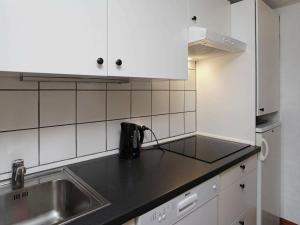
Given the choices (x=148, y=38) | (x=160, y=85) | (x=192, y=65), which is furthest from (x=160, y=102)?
(x=148, y=38)

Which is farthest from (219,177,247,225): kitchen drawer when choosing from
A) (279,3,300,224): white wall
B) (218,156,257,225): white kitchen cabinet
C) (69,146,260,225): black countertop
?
(279,3,300,224): white wall

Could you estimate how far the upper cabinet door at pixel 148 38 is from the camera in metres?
0.96

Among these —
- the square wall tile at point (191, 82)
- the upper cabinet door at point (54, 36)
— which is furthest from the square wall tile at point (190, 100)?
the upper cabinet door at point (54, 36)

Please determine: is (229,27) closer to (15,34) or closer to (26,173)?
(15,34)

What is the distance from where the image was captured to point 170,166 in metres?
1.21

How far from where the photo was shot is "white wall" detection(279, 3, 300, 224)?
1.92m

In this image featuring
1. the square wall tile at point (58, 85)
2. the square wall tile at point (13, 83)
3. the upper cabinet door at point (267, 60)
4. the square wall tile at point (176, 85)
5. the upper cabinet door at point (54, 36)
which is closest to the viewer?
the upper cabinet door at point (54, 36)

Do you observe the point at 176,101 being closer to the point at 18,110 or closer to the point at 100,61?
the point at 100,61

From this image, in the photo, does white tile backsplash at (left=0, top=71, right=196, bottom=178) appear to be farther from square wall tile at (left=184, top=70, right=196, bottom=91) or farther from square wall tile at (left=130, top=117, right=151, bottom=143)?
square wall tile at (left=184, top=70, right=196, bottom=91)

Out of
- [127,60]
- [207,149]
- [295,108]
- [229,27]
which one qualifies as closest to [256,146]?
[207,149]

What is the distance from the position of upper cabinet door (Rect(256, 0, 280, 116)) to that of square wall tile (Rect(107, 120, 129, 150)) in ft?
3.49

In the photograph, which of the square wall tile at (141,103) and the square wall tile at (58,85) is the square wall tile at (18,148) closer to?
the square wall tile at (58,85)

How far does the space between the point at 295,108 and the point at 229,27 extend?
0.98 m

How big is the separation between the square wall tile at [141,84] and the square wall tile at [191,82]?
0.46m
